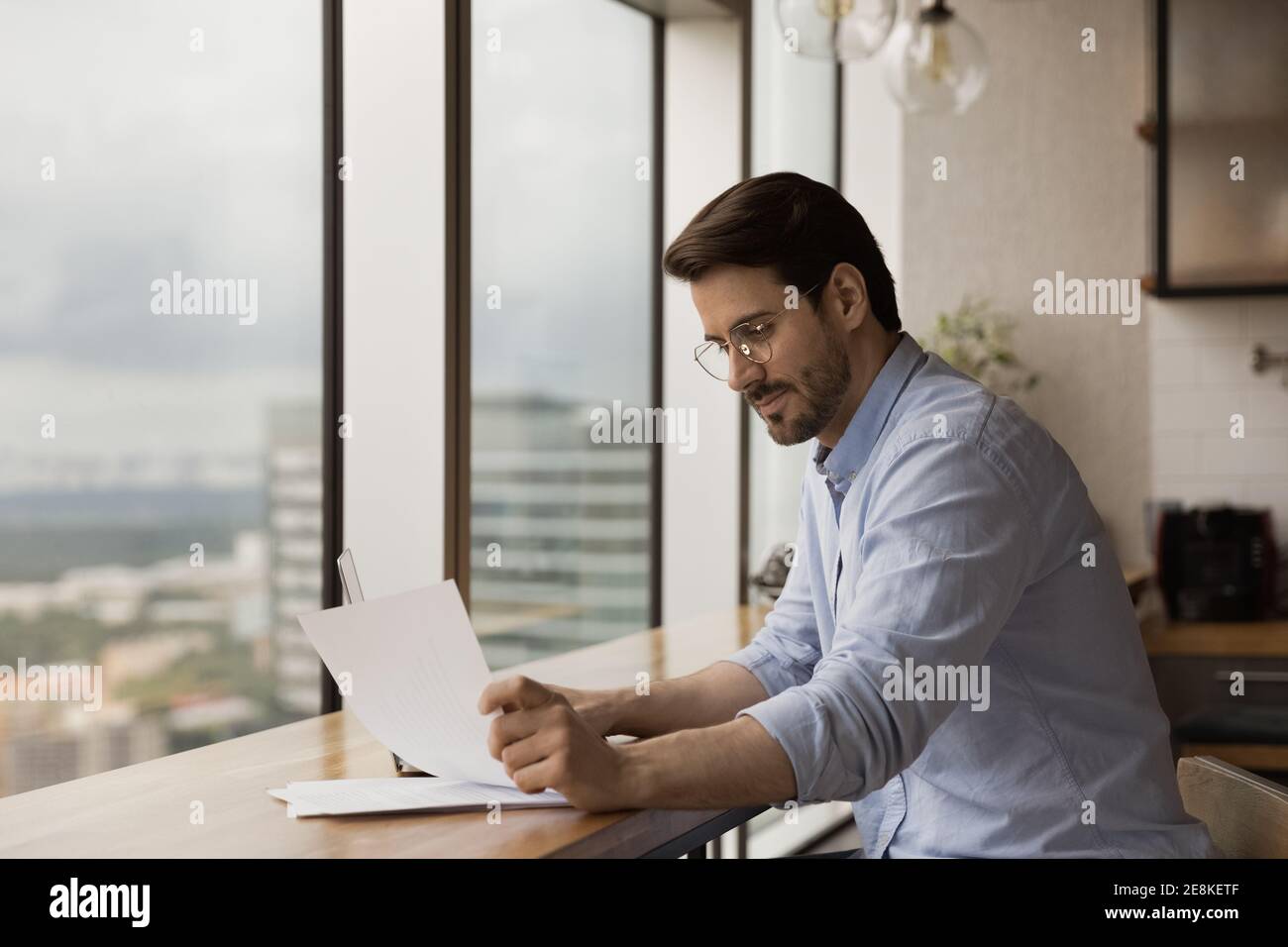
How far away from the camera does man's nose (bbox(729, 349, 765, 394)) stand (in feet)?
4.93

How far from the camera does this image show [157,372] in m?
1.87

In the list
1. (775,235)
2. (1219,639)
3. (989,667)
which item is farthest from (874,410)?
(1219,639)

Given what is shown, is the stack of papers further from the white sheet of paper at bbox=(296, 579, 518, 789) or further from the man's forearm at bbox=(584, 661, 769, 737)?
the man's forearm at bbox=(584, 661, 769, 737)

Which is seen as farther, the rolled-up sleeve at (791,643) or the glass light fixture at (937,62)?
the glass light fixture at (937,62)

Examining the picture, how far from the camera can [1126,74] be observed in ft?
12.7

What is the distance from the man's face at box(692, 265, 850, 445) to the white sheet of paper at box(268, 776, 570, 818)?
52 cm

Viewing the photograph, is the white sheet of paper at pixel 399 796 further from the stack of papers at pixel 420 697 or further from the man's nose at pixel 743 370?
the man's nose at pixel 743 370

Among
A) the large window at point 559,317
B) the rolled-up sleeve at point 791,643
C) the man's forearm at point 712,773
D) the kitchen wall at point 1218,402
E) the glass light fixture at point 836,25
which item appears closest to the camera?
the man's forearm at point 712,773

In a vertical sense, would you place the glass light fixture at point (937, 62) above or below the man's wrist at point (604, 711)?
above

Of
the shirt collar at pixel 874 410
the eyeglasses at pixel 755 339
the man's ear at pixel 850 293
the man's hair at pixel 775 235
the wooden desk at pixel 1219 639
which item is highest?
the man's hair at pixel 775 235

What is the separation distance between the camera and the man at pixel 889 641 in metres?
1.16

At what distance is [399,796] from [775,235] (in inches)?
29.1

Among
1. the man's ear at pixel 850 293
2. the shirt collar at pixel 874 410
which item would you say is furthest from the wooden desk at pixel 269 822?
the man's ear at pixel 850 293

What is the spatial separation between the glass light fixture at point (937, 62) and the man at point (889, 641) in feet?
3.99
